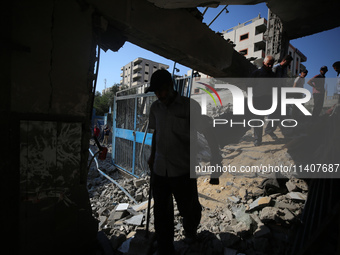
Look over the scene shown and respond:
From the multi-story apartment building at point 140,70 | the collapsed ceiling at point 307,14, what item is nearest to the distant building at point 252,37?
the multi-story apartment building at point 140,70

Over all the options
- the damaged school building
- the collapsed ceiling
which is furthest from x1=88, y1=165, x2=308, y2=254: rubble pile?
the collapsed ceiling

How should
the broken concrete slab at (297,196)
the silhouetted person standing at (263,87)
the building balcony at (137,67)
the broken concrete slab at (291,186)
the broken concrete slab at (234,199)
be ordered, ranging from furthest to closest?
the building balcony at (137,67) < the silhouetted person standing at (263,87) < the broken concrete slab at (234,199) < the broken concrete slab at (291,186) < the broken concrete slab at (297,196)

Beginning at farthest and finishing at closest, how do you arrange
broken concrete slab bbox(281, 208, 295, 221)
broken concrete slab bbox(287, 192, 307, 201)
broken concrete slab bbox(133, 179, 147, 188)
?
broken concrete slab bbox(133, 179, 147, 188), broken concrete slab bbox(287, 192, 307, 201), broken concrete slab bbox(281, 208, 295, 221)

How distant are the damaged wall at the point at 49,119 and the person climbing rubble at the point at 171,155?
795 mm

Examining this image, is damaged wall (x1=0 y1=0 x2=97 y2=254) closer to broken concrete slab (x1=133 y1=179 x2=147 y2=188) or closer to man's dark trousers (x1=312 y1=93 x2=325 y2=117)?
broken concrete slab (x1=133 y1=179 x2=147 y2=188)

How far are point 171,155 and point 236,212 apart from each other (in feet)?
6.23

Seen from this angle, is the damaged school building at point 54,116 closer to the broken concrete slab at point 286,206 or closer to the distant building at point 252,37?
the broken concrete slab at point 286,206

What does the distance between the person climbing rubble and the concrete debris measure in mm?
572

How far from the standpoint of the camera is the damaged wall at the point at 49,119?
1.54 metres

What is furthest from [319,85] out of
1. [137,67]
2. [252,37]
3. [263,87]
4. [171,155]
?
[137,67]

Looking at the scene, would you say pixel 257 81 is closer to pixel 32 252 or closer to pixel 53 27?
pixel 53 27

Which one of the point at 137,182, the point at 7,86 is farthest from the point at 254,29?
the point at 7,86

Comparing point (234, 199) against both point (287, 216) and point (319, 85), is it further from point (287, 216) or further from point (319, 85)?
point (319, 85)

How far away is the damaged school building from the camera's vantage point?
154cm
